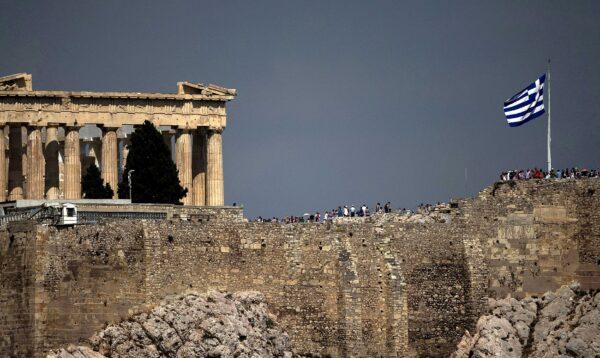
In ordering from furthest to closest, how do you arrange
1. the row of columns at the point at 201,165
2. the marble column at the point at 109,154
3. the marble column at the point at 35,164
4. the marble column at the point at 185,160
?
1. the row of columns at the point at 201,165
2. the marble column at the point at 185,160
3. the marble column at the point at 109,154
4. the marble column at the point at 35,164

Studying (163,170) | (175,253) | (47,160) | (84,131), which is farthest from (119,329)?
(84,131)

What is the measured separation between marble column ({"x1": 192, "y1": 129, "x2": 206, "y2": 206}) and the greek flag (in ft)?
70.4

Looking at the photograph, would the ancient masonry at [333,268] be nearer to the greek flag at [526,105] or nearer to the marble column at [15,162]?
the greek flag at [526,105]

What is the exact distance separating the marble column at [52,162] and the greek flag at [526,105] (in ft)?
84.3

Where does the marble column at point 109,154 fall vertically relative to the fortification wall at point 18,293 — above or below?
above

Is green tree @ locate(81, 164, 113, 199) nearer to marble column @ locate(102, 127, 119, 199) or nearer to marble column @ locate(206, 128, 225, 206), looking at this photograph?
marble column @ locate(102, 127, 119, 199)

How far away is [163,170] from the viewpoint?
107 m

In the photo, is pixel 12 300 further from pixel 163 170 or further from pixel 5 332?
pixel 163 170

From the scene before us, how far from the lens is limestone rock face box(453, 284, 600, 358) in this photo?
307 ft

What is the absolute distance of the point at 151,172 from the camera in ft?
350

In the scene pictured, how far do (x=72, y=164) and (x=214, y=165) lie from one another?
7746 mm

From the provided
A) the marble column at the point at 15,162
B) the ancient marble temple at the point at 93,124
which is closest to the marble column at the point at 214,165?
the ancient marble temple at the point at 93,124

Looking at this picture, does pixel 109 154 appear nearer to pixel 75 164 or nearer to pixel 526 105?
pixel 75 164

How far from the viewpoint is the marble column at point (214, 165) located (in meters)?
115
